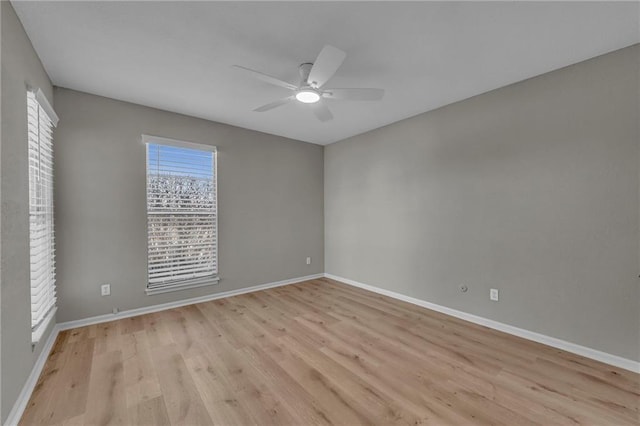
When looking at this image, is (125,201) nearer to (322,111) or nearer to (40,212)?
(40,212)

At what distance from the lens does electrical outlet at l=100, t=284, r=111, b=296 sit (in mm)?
2961

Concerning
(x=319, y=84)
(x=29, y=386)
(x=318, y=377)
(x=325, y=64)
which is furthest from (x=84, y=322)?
(x=325, y=64)

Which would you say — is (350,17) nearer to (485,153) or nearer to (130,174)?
(485,153)

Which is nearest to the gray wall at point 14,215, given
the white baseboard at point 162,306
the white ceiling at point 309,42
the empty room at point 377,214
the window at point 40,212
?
the empty room at point 377,214

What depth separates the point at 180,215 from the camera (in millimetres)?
3514

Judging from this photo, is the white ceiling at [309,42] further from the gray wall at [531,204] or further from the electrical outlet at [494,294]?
the electrical outlet at [494,294]

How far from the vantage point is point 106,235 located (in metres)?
2.99

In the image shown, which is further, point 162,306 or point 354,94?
point 162,306

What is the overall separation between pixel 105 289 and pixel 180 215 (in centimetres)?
114

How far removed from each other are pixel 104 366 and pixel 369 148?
13.1 feet

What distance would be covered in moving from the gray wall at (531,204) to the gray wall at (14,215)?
146 inches

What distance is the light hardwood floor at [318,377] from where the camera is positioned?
64.1 inches

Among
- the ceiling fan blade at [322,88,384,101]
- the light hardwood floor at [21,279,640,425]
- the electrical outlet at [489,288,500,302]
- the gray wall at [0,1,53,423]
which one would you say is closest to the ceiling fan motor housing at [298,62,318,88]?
the ceiling fan blade at [322,88,384,101]

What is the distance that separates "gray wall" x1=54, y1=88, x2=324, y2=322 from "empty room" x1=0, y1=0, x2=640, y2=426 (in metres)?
0.02
